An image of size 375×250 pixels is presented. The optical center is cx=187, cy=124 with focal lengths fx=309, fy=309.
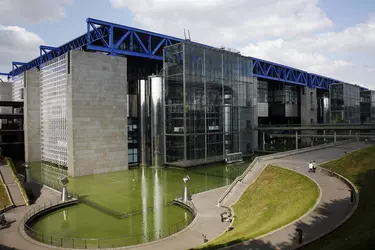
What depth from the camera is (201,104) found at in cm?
5484

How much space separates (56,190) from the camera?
35.1m

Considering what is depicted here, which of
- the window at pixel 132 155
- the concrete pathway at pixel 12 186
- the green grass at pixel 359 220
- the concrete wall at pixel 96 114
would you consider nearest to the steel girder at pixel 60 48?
the concrete wall at pixel 96 114

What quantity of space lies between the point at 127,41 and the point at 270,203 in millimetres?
49888

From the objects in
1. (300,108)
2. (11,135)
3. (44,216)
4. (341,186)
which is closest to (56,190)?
(44,216)

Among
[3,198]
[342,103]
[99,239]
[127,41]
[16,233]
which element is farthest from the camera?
[342,103]

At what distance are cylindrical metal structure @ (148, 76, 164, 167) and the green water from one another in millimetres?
8048

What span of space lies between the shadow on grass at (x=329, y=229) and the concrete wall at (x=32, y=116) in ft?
180

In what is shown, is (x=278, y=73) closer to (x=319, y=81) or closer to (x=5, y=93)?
(x=319, y=81)

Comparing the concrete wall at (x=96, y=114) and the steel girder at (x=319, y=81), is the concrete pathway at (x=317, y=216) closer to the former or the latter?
A: the concrete wall at (x=96, y=114)

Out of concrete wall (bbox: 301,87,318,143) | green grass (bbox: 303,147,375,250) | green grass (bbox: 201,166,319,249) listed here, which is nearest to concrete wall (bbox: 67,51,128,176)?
green grass (bbox: 201,166,319,249)

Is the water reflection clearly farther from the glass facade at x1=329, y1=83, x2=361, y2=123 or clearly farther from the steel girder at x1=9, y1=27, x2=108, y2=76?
the glass facade at x1=329, y1=83, x2=361, y2=123

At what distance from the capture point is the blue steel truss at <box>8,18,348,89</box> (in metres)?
56.0

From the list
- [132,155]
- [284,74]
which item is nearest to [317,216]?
[132,155]

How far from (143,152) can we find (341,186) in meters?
37.5
